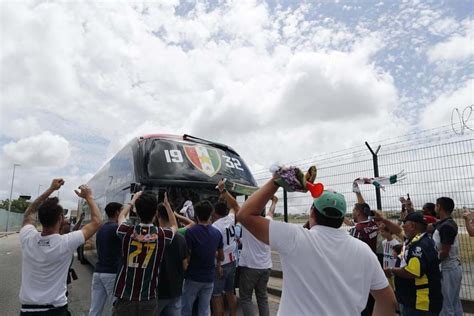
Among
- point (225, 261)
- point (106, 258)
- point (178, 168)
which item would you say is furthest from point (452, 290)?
point (178, 168)

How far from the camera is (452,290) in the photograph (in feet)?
15.3

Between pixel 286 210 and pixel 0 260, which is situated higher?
pixel 286 210

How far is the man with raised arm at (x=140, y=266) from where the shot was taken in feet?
11.2

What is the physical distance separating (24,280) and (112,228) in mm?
1250

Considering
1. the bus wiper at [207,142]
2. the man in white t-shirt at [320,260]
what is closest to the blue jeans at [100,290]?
the man in white t-shirt at [320,260]

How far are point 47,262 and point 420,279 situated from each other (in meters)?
3.68

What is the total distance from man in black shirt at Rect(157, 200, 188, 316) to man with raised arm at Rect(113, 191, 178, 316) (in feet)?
1.19

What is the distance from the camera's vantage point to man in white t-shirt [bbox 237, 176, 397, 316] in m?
2.06

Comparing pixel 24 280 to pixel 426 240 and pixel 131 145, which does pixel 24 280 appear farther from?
pixel 131 145

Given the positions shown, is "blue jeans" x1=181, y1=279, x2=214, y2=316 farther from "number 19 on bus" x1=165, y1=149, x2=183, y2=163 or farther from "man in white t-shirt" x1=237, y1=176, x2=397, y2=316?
"number 19 on bus" x1=165, y1=149, x2=183, y2=163

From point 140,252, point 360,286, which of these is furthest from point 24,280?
point 360,286

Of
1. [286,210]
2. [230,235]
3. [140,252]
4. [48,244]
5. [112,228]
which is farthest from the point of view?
[286,210]

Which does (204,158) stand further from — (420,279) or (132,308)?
(420,279)

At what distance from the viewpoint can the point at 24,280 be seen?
3.29 m
